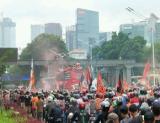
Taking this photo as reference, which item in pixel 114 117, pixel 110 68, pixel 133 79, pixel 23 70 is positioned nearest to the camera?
pixel 114 117

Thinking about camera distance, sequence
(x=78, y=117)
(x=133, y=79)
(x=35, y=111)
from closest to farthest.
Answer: (x=78, y=117)
(x=35, y=111)
(x=133, y=79)

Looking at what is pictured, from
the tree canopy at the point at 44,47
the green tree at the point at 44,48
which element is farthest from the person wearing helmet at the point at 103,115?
the tree canopy at the point at 44,47

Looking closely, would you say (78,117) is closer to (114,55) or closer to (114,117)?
(114,117)

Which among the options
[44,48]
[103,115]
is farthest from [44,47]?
[103,115]

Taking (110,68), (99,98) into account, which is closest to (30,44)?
(110,68)

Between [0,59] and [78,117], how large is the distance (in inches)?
1114

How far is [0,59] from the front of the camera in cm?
4769

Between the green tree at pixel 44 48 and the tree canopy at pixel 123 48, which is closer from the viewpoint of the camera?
the tree canopy at pixel 123 48

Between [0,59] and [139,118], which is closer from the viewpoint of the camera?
[139,118]

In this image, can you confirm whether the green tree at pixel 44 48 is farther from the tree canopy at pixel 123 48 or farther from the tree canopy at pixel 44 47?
the tree canopy at pixel 123 48

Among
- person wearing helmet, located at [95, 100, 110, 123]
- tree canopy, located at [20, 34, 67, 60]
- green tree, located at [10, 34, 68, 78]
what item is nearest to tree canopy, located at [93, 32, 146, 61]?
green tree, located at [10, 34, 68, 78]

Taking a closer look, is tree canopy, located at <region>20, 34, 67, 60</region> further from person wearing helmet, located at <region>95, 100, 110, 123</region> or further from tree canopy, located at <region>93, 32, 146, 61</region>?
person wearing helmet, located at <region>95, 100, 110, 123</region>

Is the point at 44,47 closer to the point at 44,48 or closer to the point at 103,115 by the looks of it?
the point at 44,48

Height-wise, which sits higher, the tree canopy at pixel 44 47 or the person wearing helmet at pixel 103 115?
the tree canopy at pixel 44 47
